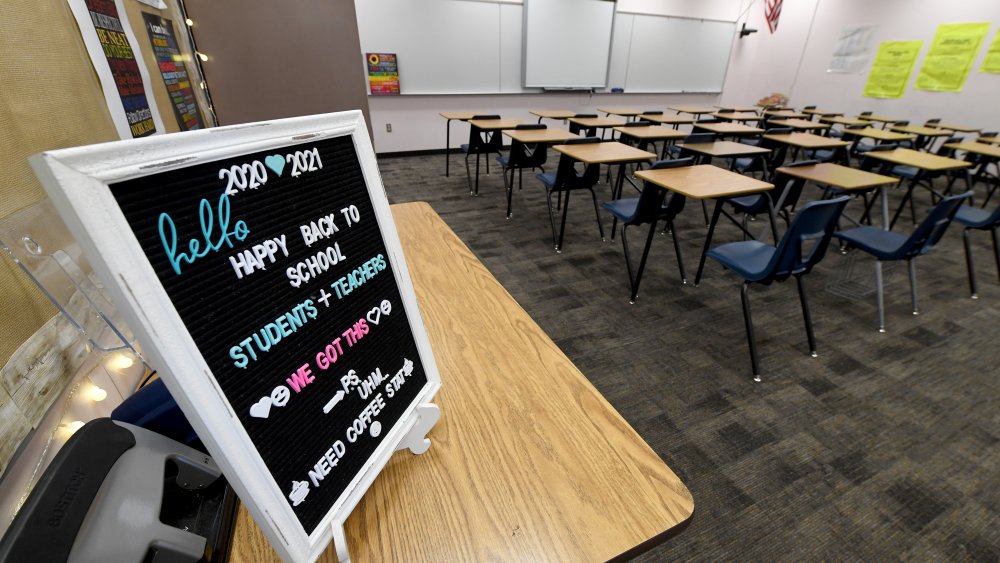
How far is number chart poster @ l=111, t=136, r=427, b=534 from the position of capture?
31cm

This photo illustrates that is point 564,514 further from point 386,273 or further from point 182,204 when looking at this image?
point 182,204

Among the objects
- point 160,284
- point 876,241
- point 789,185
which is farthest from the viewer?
point 789,185

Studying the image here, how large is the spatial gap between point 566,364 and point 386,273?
1.35ft

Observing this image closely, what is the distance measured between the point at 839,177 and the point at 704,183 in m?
1.03

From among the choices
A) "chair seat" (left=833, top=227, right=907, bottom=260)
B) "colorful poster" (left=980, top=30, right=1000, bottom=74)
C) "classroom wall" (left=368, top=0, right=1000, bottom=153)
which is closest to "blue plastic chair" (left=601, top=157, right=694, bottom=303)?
"chair seat" (left=833, top=227, right=907, bottom=260)

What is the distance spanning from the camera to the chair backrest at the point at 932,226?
77.2 inches

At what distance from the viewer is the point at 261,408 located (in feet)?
1.21

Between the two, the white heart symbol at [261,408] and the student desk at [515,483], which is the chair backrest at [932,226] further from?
the white heart symbol at [261,408]

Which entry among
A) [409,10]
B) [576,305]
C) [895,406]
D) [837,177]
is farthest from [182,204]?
[409,10]

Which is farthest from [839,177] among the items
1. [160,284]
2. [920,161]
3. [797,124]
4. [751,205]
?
[160,284]

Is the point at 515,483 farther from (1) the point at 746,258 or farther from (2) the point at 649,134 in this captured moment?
(2) the point at 649,134

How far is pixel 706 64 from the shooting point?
7.59 metres

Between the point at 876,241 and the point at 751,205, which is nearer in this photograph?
the point at 876,241

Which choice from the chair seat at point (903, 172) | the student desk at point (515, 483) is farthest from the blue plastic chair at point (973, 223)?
the student desk at point (515, 483)
